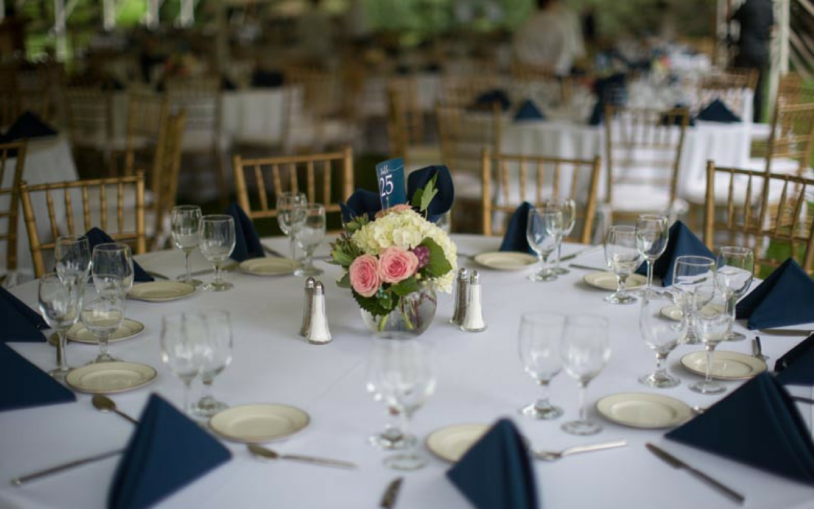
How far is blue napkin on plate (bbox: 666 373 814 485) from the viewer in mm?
1257

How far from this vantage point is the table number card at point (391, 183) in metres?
1.83

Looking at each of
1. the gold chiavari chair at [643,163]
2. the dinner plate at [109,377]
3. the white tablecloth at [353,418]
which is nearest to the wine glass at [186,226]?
the white tablecloth at [353,418]

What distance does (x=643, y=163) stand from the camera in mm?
4828

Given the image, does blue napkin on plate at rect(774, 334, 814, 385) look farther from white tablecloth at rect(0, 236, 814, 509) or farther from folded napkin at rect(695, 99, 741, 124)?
folded napkin at rect(695, 99, 741, 124)

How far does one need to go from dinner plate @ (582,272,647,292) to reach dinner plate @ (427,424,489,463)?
0.88m

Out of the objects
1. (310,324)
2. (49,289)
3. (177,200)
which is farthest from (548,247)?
(177,200)

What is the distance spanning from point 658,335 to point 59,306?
106cm

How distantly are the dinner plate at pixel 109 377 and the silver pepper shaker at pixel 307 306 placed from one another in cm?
33

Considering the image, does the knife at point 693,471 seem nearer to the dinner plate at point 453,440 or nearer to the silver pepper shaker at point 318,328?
the dinner plate at point 453,440

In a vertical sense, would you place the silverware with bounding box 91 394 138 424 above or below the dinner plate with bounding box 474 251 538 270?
below

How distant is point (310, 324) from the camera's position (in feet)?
5.89

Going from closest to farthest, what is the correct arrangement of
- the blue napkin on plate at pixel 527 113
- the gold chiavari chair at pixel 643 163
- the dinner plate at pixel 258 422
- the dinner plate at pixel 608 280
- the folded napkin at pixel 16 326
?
the dinner plate at pixel 258 422, the folded napkin at pixel 16 326, the dinner plate at pixel 608 280, the gold chiavari chair at pixel 643 163, the blue napkin on plate at pixel 527 113

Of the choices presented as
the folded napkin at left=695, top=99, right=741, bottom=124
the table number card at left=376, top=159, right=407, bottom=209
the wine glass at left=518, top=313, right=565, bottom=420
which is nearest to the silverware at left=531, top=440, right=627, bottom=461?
the wine glass at left=518, top=313, right=565, bottom=420

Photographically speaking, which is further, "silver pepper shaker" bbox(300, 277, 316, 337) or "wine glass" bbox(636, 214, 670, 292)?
"wine glass" bbox(636, 214, 670, 292)
